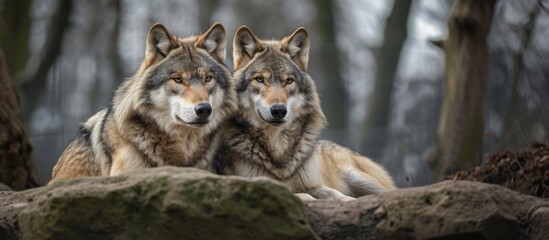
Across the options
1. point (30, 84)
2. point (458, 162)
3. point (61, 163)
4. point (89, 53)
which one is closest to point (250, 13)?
point (89, 53)

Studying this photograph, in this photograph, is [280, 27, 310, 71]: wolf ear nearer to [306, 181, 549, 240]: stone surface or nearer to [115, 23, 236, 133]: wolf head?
[115, 23, 236, 133]: wolf head

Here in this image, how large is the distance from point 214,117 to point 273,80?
60 centimetres

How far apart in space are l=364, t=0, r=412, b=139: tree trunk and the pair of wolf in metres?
8.97

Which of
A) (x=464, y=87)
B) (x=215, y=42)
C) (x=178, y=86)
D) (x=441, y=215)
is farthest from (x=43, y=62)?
(x=441, y=215)

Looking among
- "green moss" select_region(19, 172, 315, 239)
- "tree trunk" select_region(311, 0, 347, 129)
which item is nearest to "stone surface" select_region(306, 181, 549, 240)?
"green moss" select_region(19, 172, 315, 239)

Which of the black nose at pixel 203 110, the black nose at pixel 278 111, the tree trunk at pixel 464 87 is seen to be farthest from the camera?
the tree trunk at pixel 464 87

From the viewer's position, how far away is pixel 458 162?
971cm

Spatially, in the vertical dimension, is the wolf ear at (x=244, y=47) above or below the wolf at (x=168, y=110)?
above

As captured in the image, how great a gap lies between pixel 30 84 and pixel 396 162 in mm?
5915

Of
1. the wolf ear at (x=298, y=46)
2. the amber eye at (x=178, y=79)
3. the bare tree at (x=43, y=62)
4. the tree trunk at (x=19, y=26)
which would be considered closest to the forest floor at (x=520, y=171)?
the wolf ear at (x=298, y=46)

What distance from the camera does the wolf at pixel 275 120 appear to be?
7.21m

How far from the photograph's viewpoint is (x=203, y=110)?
21.7 feet

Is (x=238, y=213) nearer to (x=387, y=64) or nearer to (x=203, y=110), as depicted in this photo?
(x=203, y=110)

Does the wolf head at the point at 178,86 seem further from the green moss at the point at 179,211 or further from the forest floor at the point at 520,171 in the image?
the forest floor at the point at 520,171
